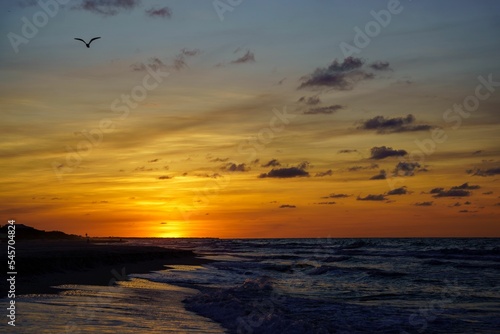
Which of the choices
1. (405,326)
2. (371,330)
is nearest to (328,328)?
(371,330)

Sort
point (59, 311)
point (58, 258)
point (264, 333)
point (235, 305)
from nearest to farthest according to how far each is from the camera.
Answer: point (59, 311) → point (264, 333) → point (235, 305) → point (58, 258)

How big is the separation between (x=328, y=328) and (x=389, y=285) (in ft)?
67.3

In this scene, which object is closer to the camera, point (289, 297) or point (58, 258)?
point (289, 297)

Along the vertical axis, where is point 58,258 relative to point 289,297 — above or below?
above

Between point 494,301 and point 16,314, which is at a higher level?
point 16,314

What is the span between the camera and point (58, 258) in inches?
1570

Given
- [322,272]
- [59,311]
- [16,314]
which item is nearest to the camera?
[16,314]

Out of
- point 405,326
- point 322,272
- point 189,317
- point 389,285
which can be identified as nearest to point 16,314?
point 189,317

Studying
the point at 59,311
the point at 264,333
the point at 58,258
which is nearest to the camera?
the point at 59,311

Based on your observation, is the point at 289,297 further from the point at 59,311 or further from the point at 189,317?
the point at 59,311

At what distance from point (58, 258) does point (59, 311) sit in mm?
22466

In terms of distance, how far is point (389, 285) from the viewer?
132 feet

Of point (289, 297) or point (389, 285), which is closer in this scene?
point (289, 297)

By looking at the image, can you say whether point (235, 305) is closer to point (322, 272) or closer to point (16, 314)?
point (16, 314)
